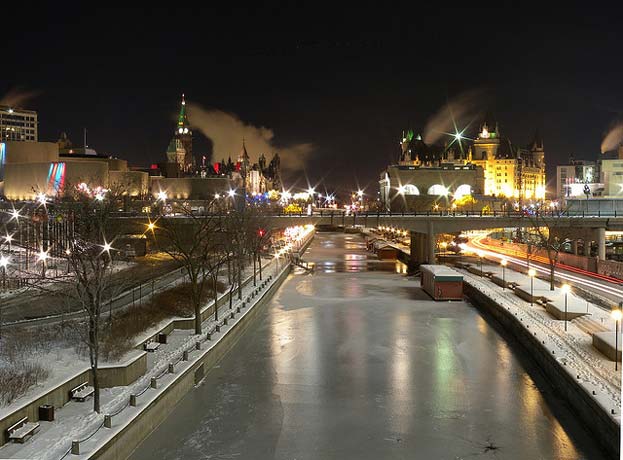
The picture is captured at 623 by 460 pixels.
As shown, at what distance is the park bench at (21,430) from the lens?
1441 cm

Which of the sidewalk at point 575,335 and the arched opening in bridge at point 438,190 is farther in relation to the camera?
the arched opening in bridge at point 438,190

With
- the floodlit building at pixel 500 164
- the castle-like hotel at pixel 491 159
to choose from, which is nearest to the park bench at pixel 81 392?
the castle-like hotel at pixel 491 159

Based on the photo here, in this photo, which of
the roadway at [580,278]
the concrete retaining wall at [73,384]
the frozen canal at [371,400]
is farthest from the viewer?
the roadway at [580,278]

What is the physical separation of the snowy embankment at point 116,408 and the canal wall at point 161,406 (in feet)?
0.20

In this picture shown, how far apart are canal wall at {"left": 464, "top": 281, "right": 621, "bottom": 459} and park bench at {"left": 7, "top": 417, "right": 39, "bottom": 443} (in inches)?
606

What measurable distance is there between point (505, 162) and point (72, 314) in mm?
168465

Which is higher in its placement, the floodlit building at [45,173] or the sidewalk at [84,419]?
the floodlit building at [45,173]

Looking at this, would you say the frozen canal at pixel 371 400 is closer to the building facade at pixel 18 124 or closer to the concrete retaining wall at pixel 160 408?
the concrete retaining wall at pixel 160 408

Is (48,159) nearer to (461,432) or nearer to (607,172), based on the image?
(607,172)

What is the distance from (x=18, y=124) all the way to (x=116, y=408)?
181248mm

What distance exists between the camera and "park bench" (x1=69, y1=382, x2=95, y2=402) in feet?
57.4

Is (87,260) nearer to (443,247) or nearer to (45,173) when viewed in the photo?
(443,247)

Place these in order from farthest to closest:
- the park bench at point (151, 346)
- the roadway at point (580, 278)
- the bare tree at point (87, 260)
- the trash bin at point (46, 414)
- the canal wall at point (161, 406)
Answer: the roadway at point (580, 278) < the park bench at point (151, 346) < the bare tree at point (87, 260) < the trash bin at point (46, 414) < the canal wall at point (161, 406)

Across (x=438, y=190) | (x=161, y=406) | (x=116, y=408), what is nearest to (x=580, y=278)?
(x=161, y=406)
